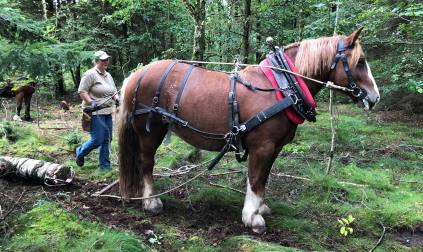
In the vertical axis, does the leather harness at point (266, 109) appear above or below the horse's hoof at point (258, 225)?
above

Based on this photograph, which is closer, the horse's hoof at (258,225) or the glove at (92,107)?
the horse's hoof at (258,225)

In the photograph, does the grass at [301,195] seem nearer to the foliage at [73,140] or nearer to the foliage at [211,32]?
the foliage at [73,140]

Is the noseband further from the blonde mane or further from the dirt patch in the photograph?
the dirt patch

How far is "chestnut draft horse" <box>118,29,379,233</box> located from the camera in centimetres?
388

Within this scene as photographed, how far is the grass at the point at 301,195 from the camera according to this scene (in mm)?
3582

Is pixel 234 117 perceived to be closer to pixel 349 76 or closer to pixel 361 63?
pixel 349 76

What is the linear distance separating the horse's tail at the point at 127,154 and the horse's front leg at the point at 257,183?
4.87 ft

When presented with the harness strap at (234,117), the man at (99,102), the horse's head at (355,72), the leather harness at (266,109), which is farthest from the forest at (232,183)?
the horse's head at (355,72)

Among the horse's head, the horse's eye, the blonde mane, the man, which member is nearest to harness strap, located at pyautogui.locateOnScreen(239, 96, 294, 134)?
the blonde mane

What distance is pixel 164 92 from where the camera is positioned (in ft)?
14.4

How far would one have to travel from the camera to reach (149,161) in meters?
4.70

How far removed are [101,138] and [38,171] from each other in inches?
41.8

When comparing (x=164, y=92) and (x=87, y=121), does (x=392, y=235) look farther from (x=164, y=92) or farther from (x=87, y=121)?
(x=87, y=121)

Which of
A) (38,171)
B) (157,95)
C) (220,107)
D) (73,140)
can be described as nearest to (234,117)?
(220,107)
